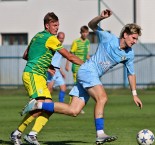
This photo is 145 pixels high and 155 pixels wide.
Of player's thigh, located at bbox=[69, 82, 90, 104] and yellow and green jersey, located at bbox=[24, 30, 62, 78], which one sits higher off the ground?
yellow and green jersey, located at bbox=[24, 30, 62, 78]

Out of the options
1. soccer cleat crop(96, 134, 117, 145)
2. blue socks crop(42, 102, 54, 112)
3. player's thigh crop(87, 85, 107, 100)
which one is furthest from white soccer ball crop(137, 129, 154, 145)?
blue socks crop(42, 102, 54, 112)

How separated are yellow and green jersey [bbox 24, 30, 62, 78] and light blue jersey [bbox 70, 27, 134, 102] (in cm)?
61

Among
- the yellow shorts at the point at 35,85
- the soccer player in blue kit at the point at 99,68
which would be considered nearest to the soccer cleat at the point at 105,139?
the soccer player in blue kit at the point at 99,68

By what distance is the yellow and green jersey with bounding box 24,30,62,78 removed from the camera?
37.2 ft

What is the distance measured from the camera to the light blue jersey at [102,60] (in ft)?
38.0

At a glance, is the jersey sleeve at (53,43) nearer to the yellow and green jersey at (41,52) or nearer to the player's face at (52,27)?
the yellow and green jersey at (41,52)

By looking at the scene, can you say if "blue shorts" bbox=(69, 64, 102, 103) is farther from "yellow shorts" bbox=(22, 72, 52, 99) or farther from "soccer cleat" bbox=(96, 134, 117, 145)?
"soccer cleat" bbox=(96, 134, 117, 145)

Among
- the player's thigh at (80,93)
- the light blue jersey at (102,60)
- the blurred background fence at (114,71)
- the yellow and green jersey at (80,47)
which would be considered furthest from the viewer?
the blurred background fence at (114,71)

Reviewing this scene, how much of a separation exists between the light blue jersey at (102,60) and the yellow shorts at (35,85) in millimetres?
528

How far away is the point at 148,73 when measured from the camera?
113ft

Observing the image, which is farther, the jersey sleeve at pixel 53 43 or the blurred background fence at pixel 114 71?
the blurred background fence at pixel 114 71

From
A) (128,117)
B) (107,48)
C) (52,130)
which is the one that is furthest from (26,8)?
(107,48)

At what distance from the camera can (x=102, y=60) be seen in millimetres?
11617

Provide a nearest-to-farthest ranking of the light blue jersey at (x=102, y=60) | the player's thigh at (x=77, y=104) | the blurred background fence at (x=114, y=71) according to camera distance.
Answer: the player's thigh at (x=77, y=104)
the light blue jersey at (x=102, y=60)
the blurred background fence at (x=114, y=71)
